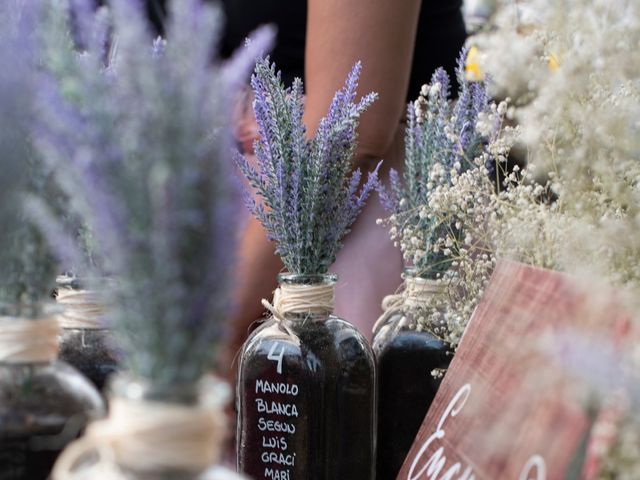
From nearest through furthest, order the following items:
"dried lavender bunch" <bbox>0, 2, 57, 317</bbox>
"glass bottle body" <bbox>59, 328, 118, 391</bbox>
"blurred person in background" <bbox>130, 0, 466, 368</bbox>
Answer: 1. "dried lavender bunch" <bbox>0, 2, 57, 317</bbox>
2. "glass bottle body" <bbox>59, 328, 118, 391</bbox>
3. "blurred person in background" <bbox>130, 0, 466, 368</bbox>

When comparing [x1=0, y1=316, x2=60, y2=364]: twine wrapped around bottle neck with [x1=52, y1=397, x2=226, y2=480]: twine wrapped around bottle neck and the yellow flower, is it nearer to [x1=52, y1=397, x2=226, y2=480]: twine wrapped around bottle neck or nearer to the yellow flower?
[x1=52, y1=397, x2=226, y2=480]: twine wrapped around bottle neck

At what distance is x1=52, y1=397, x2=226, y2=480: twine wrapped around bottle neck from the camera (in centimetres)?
42

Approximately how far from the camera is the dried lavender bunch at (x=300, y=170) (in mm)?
796

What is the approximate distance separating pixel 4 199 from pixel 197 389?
0.65ft

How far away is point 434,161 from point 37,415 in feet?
1.71

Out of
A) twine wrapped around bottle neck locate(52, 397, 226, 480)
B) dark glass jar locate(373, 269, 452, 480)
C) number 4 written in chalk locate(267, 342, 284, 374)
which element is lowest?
dark glass jar locate(373, 269, 452, 480)

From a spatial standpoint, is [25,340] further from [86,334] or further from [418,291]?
[418,291]

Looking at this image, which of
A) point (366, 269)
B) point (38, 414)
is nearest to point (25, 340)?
point (38, 414)

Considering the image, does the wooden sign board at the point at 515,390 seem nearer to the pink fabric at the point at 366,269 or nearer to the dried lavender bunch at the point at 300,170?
the dried lavender bunch at the point at 300,170

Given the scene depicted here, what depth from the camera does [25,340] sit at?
55 cm

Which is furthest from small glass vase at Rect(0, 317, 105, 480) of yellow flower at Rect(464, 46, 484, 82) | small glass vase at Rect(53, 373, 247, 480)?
yellow flower at Rect(464, 46, 484, 82)

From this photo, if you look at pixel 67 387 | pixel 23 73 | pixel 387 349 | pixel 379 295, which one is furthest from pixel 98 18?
pixel 379 295

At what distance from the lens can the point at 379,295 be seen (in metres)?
1.13

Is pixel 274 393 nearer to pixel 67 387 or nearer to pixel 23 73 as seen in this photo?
pixel 67 387
